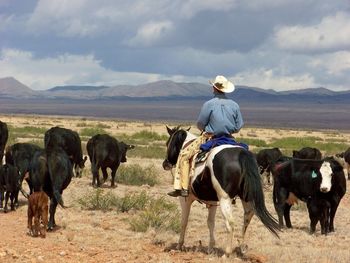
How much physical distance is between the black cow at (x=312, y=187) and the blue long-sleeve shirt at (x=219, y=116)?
3944 mm

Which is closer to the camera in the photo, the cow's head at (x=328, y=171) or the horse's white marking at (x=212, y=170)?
the horse's white marking at (x=212, y=170)

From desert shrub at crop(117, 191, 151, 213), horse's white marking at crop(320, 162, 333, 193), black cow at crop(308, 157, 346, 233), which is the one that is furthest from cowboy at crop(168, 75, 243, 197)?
desert shrub at crop(117, 191, 151, 213)

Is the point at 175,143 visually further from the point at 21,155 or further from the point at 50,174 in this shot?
the point at 21,155

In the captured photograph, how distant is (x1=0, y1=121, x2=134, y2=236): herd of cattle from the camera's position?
36.0 feet

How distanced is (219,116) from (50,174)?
12.0 ft

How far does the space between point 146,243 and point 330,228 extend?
4.70 metres

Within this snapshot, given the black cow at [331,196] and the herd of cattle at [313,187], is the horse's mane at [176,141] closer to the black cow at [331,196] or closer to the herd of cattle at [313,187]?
the herd of cattle at [313,187]

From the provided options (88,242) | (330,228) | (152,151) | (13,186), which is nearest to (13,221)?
(13,186)

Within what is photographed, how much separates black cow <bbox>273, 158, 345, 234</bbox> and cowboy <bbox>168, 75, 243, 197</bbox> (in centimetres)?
393

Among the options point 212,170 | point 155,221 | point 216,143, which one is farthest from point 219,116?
point 155,221

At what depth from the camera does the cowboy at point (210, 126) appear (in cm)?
927

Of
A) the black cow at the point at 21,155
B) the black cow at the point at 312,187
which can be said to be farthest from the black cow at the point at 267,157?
the black cow at the point at 21,155

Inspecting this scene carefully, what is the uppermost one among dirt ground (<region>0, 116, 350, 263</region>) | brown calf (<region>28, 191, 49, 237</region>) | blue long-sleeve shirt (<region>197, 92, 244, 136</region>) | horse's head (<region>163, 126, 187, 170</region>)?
blue long-sleeve shirt (<region>197, 92, 244, 136</region>)

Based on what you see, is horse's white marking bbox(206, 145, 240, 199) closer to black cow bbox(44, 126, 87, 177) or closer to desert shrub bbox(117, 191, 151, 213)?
desert shrub bbox(117, 191, 151, 213)
